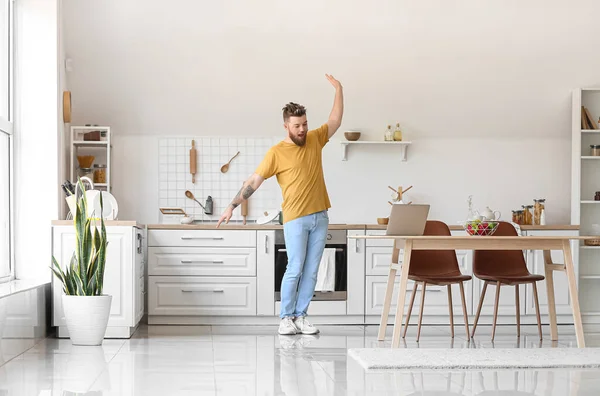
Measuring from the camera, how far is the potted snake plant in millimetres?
4816

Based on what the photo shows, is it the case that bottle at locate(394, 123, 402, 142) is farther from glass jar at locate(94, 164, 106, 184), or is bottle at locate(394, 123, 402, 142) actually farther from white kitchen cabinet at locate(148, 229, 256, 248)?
glass jar at locate(94, 164, 106, 184)

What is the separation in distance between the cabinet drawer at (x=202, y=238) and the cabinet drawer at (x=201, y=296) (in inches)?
10.2

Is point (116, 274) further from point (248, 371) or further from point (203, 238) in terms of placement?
point (248, 371)

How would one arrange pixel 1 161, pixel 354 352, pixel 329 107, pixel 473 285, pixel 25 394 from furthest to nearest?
1. pixel 329 107
2. pixel 473 285
3. pixel 1 161
4. pixel 354 352
5. pixel 25 394

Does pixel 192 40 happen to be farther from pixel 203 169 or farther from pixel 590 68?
pixel 590 68

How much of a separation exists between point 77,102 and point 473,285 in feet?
11.3

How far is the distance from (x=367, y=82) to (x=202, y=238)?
184 centimetres

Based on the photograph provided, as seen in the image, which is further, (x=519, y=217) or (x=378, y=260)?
(x=519, y=217)

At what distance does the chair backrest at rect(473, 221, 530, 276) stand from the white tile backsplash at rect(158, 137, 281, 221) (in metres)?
1.97

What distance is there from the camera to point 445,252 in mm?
5461

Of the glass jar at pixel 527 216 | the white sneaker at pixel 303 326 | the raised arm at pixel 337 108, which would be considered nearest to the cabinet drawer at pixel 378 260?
the white sneaker at pixel 303 326

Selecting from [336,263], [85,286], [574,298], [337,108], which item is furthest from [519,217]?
[85,286]

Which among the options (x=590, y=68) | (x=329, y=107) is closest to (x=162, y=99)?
(x=329, y=107)

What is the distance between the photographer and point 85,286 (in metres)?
4.88
